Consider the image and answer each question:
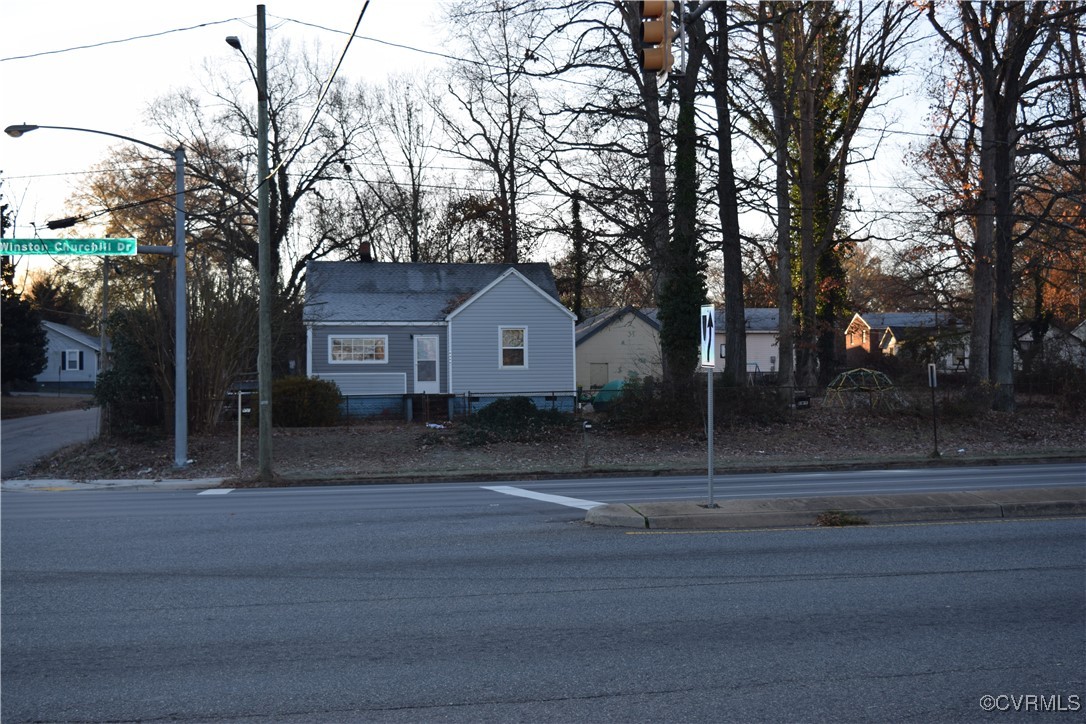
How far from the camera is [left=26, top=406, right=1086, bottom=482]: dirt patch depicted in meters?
22.4

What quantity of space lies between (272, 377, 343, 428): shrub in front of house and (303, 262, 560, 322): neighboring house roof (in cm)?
504

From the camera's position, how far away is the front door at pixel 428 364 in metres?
35.3

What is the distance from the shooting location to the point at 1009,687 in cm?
609

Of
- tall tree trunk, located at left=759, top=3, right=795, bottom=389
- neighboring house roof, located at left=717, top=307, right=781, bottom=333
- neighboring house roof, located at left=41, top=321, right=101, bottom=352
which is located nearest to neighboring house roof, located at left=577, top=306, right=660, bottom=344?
neighboring house roof, located at left=717, top=307, right=781, bottom=333

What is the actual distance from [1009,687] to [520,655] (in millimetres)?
3131

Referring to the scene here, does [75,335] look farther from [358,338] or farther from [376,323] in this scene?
[376,323]

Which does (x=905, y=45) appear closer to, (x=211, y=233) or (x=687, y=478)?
(x=687, y=478)

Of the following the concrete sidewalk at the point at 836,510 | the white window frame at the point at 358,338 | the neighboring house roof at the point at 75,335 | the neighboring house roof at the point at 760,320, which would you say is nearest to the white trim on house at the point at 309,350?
the white window frame at the point at 358,338

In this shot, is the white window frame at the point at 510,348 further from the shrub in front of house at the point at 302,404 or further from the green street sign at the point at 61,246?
the green street sign at the point at 61,246

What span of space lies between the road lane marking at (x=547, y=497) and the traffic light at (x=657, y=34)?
20.5ft

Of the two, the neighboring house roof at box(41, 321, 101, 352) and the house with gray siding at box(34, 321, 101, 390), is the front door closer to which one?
the neighboring house roof at box(41, 321, 101, 352)

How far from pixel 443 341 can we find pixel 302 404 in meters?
7.72

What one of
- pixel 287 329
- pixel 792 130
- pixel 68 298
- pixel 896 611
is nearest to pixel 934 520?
pixel 896 611

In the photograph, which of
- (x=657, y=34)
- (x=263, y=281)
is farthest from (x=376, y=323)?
(x=657, y=34)
